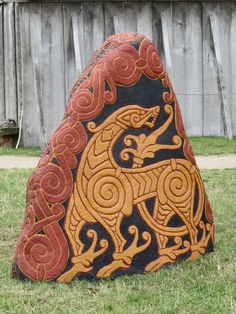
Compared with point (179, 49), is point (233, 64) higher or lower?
lower

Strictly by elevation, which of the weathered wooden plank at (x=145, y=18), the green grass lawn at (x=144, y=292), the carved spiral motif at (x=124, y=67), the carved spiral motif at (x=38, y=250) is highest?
the weathered wooden plank at (x=145, y=18)

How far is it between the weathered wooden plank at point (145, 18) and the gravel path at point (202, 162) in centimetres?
271

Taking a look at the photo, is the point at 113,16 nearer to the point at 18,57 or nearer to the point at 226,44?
the point at 18,57

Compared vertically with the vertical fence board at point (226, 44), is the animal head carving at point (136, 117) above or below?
below

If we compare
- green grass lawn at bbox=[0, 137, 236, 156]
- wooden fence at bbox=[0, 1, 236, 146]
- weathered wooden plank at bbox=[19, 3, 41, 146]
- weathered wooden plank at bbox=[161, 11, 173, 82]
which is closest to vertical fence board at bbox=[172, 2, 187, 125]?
wooden fence at bbox=[0, 1, 236, 146]

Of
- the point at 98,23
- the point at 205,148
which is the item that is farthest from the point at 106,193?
the point at 98,23

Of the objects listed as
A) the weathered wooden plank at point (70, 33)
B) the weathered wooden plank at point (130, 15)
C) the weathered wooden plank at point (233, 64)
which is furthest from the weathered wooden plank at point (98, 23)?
the weathered wooden plank at point (233, 64)

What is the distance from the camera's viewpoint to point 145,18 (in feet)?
41.3

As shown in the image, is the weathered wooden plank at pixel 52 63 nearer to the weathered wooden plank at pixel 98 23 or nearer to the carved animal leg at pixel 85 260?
the weathered wooden plank at pixel 98 23

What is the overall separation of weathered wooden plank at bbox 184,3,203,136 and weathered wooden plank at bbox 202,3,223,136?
66 millimetres

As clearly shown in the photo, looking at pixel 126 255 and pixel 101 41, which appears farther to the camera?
pixel 101 41

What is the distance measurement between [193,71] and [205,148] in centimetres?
180

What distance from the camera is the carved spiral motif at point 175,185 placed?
17.3ft

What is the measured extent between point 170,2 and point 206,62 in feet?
3.38
